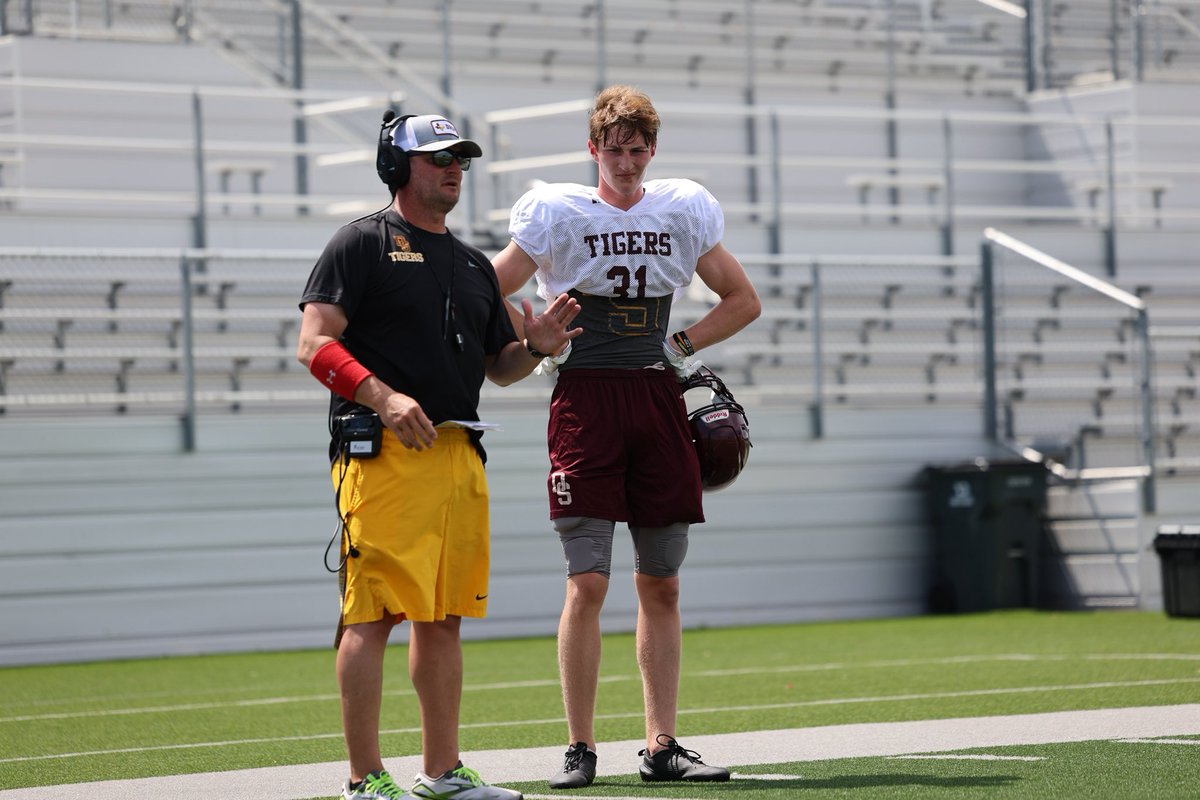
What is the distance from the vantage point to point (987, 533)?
12.8m

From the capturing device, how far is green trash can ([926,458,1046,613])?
42.1 feet

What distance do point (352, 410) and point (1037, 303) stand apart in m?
A: 10.8

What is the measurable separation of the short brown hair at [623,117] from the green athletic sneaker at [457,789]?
1.77 m

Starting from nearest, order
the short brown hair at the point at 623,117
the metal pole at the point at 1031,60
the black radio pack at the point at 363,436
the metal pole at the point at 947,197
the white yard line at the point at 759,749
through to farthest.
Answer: the black radio pack at the point at 363,436 → the white yard line at the point at 759,749 → the short brown hair at the point at 623,117 → the metal pole at the point at 947,197 → the metal pole at the point at 1031,60

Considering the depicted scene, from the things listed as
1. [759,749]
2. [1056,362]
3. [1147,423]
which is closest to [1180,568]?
[1147,423]

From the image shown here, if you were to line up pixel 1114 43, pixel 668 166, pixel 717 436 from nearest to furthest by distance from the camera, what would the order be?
pixel 717 436 < pixel 668 166 < pixel 1114 43

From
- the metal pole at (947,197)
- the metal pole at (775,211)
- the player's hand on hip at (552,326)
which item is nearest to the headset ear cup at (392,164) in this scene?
the player's hand on hip at (552,326)

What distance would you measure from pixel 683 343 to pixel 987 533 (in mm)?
7611

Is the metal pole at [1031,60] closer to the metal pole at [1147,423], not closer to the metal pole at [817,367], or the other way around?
the metal pole at [817,367]

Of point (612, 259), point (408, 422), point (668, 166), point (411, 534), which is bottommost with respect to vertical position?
point (411, 534)

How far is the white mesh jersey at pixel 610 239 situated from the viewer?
550 centimetres

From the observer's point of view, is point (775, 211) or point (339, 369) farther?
point (775, 211)

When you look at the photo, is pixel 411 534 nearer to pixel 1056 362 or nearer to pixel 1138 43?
pixel 1056 362

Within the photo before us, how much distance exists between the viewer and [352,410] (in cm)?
479
